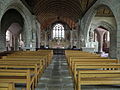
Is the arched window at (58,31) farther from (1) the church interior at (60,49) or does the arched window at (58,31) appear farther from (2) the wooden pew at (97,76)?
(2) the wooden pew at (97,76)

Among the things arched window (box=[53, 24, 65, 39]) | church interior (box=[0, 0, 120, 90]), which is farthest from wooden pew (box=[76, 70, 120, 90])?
arched window (box=[53, 24, 65, 39])

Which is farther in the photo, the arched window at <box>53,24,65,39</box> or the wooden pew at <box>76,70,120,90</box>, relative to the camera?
the arched window at <box>53,24,65,39</box>

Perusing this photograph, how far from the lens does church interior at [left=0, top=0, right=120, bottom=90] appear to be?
3.85 meters

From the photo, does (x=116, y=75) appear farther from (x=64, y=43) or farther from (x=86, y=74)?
(x=64, y=43)

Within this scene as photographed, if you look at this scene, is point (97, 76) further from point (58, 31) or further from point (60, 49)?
point (58, 31)

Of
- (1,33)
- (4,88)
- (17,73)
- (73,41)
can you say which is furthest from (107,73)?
(73,41)

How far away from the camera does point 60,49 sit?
2294cm

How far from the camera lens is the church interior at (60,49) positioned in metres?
3.85

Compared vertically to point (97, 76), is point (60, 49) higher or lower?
higher

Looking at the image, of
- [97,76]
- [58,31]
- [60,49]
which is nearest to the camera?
[97,76]

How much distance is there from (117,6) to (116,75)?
577 centimetres

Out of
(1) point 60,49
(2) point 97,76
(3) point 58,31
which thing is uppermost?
(3) point 58,31

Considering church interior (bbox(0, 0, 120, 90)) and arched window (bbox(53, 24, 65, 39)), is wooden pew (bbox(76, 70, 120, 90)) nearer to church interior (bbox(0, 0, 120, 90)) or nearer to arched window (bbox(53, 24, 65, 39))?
church interior (bbox(0, 0, 120, 90))

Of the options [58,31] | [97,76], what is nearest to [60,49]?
[58,31]
